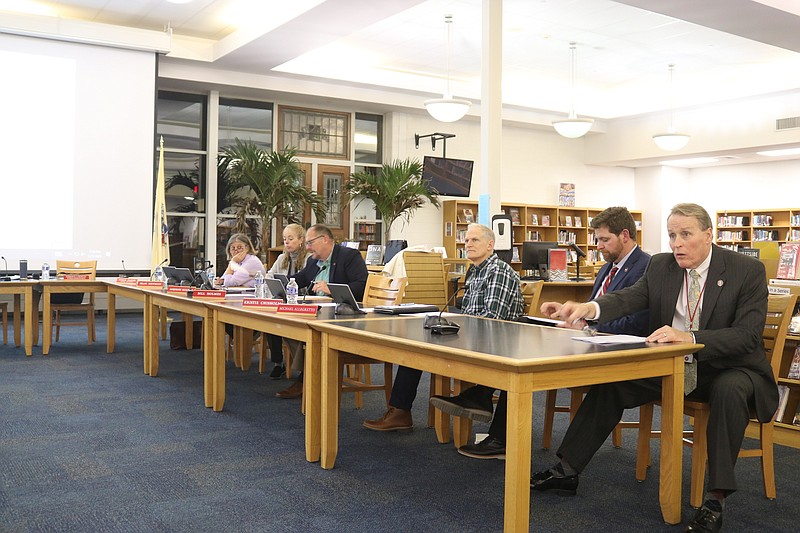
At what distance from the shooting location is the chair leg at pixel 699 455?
9.95 ft

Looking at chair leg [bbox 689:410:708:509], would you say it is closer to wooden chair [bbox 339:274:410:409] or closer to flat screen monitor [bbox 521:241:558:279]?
wooden chair [bbox 339:274:410:409]

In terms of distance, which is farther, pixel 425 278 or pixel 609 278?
pixel 425 278

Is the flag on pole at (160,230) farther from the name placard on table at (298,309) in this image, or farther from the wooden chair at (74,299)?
the name placard on table at (298,309)

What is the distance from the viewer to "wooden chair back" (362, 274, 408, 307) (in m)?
4.82

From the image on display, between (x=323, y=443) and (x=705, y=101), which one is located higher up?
(x=705, y=101)

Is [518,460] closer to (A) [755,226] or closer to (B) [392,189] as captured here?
(B) [392,189]

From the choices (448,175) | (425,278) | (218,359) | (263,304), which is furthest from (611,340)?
(448,175)

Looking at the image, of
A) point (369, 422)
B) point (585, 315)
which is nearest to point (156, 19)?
point (369, 422)

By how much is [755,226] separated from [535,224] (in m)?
4.13

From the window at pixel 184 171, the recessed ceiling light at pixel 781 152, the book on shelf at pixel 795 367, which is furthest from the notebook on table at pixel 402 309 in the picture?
the recessed ceiling light at pixel 781 152

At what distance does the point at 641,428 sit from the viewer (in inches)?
133

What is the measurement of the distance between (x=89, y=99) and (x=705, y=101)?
9.49 m

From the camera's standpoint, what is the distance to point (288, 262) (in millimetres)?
6441

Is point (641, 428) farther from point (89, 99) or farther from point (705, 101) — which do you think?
point (705, 101)
